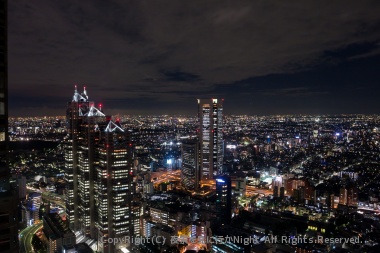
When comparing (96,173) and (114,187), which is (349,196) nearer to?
(114,187)

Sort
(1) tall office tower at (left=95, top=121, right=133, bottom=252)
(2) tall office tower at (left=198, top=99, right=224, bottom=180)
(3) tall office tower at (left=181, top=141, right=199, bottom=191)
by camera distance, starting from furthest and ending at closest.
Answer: (2) tall office tower at (left=198, top=99, right=224, bottom=180) → (3) tall office tower at (left=181, top=141, right=199, bottom=191) → (1) tall office tower at (left=95, top=121, right=133, bottom=252)

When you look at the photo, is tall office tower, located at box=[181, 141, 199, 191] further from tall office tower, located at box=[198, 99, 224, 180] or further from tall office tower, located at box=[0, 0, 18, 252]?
tall office tower, located at box=[0, 0, 18, 252]

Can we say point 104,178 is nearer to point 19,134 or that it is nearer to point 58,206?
point 58,206

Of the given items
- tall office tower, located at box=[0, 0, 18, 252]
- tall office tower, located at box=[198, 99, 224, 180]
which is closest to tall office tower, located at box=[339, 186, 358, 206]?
tall office tower, located at box=[198, 99, 224, 180]

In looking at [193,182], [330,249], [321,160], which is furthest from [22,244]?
[321,160]

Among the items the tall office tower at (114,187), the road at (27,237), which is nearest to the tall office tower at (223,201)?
the tall office tower at (114,187)

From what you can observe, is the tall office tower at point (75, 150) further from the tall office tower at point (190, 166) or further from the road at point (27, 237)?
the tall office tower at point (190, 166)
